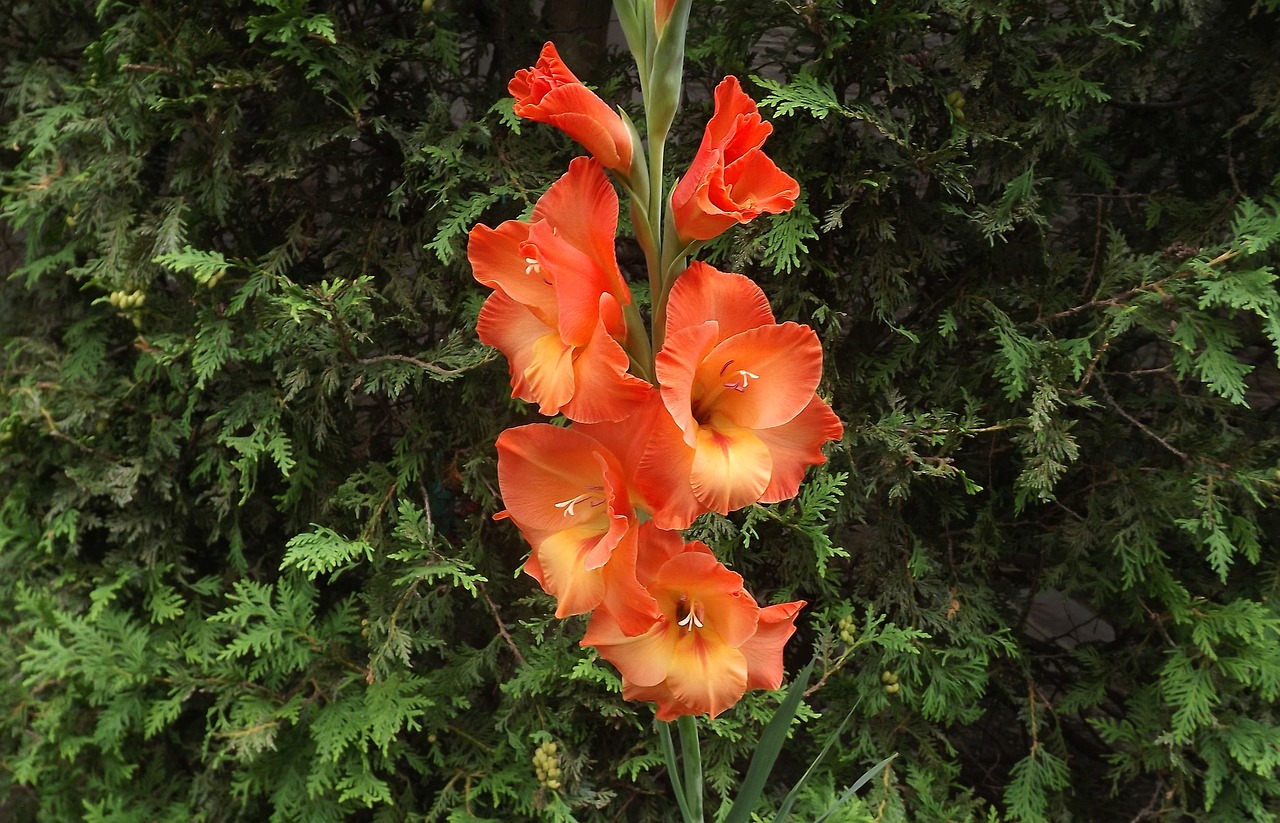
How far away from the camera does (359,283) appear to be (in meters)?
1.20

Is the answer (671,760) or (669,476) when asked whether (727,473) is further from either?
(671,760)

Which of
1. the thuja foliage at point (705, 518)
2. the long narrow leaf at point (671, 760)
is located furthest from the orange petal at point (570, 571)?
the thuja foliage at point (705, 518)

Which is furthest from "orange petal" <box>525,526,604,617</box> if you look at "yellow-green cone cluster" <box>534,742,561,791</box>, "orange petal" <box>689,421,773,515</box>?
"yellow-green cone cluster" <box>534,742,561,791</box>

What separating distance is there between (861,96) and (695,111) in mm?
248

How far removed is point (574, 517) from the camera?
0.70 m

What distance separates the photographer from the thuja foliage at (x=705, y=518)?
1.19 meters

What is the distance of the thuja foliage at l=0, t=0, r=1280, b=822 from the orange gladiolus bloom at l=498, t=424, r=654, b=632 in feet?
1.80

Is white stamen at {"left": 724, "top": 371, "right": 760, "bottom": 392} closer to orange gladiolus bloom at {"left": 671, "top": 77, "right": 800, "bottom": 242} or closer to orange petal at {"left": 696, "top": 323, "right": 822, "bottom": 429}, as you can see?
orange petal at {"left": 696, "top": 323, "right": 822, "bottom": 429}

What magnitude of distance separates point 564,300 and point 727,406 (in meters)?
0.16

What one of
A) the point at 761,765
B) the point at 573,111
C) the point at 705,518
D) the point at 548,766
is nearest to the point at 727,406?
the point at 573,111

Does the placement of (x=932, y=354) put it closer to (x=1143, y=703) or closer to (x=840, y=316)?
(x=840, y=316)

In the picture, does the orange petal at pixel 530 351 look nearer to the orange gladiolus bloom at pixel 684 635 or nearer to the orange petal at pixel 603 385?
the orange petal at pixel 603 385

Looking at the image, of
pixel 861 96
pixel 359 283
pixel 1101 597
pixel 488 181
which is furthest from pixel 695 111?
pixel 1101 597

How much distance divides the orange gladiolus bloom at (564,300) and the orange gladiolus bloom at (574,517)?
0.14 feet
